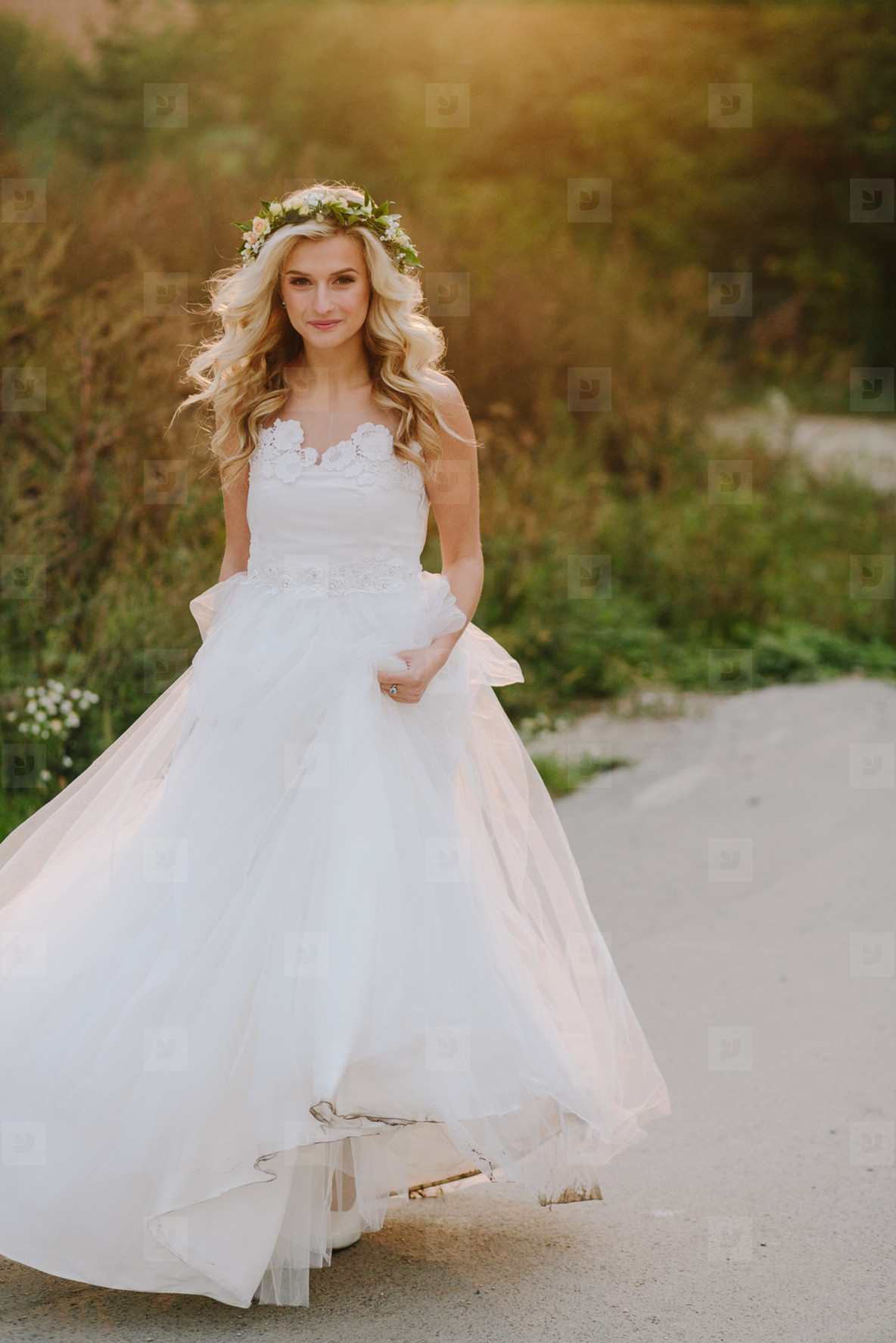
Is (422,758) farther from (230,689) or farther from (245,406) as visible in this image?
(245,406)

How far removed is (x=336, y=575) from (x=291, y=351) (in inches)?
22.2

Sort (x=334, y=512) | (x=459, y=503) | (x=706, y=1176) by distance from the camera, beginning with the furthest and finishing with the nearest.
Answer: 1. (x=706, y=1176)
2. (x=459, y=503)
3. (x=334, y=512)

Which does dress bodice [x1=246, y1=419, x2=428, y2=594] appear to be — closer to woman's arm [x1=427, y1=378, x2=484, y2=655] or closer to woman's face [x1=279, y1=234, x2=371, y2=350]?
woman's arm [x1=427, y1=378, x2=484, y2=655]

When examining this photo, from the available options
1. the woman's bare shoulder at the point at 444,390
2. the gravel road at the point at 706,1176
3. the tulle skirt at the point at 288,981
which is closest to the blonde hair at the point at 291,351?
the woman's bare shoulder at the point at 444,390

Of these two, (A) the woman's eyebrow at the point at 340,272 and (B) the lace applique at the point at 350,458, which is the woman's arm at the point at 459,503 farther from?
(A) the woman's eyebrow at the point at 340,272

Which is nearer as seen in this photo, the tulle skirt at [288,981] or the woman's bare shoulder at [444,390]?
the tulle skirt at [288,981]

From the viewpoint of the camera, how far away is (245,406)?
280cm

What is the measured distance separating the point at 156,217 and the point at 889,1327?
729 cm

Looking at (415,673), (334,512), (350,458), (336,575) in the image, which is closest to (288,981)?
(415,673)

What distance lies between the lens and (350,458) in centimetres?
268

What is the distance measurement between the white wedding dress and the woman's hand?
1.0 inches

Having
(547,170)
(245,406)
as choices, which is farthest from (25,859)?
(547,170)

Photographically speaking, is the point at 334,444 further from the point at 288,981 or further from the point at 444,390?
the point at 288,981

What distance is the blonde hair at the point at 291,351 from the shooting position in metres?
2.72
